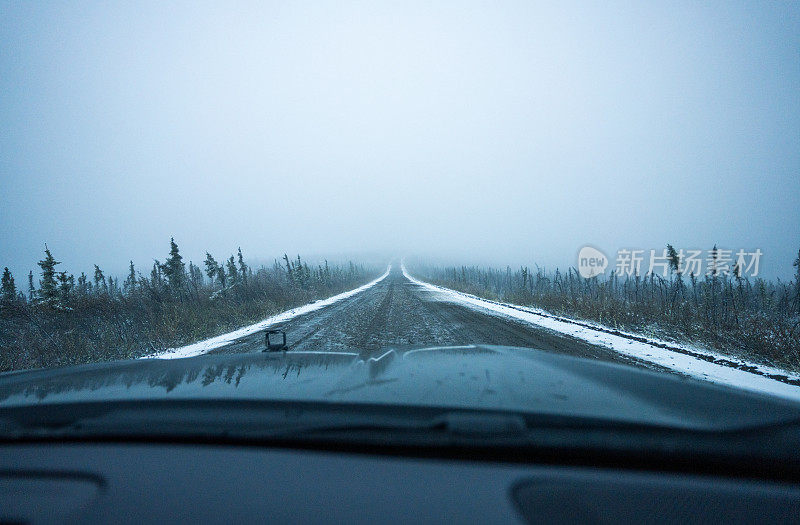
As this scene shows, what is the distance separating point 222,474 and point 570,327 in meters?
9.18

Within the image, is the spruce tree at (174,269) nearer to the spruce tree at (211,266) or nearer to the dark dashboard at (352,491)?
the spruce tree at (211,266)

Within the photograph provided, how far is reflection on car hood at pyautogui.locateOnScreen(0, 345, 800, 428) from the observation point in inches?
56.2

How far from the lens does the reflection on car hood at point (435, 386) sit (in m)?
1.43

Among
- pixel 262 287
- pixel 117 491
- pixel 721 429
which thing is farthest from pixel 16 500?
pixel 262 287

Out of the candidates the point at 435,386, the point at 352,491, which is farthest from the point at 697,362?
the point at 352,491

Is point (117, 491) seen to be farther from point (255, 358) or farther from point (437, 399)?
point (255, 358)

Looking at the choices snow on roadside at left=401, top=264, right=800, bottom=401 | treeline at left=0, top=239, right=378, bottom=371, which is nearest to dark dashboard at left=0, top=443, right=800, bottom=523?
snow on roadside at left=401, top=264, right=800, bottom=401

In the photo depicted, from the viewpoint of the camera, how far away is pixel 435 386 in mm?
1779

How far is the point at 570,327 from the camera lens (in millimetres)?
8773

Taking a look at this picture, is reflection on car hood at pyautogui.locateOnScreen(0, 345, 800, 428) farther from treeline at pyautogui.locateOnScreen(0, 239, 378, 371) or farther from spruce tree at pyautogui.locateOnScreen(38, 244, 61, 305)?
spruce tree at pyautogui.locateOnScreen(38, 244, 61, 305)

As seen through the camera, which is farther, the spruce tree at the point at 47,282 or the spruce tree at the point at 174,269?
the spruce tree at the point at 174,269

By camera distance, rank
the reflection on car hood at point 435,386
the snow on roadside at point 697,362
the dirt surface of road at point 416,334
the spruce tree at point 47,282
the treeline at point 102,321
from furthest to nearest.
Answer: the spruce tree at point 47,282 < the treeline at point 102,321 < the dirt surface of road at point 416,334 < the snow on roadside at point 697,362 < the reflection on car hood at point 435,386

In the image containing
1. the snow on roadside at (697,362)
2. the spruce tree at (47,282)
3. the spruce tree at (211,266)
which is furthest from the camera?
the spruce tree at (211,266)

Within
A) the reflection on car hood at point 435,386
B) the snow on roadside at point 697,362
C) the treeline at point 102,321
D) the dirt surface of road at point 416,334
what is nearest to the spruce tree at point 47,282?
the treeline at point 102,321
